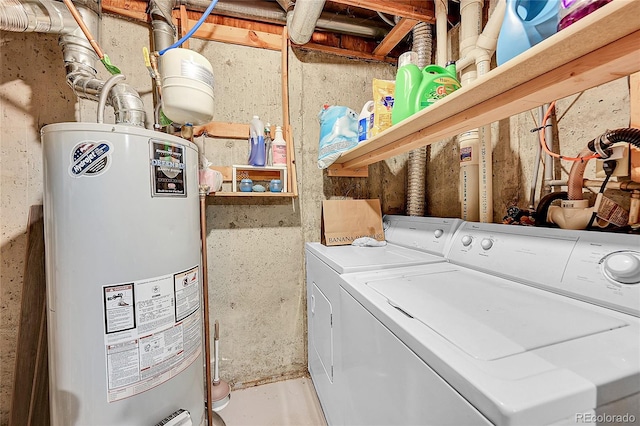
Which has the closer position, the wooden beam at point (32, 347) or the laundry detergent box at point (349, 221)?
the wooden beam at point (32, 347)

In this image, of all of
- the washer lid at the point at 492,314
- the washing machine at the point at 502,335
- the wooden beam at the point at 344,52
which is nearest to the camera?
the washing machine at the point at 502,335

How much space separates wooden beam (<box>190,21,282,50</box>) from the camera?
5.74 ft

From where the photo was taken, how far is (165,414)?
1.04m

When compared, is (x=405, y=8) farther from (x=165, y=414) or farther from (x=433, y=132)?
(x=165, y=414)

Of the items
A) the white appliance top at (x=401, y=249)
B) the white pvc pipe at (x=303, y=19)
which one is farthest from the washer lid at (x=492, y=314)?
the white pvc pipe at (x=303, y=19)

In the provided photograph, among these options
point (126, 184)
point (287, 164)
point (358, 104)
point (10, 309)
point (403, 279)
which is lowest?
point (10, 309)

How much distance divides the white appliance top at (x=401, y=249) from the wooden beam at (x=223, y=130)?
2.99 ft

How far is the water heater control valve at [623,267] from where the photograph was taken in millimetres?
675

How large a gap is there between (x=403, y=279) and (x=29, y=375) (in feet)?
6.05

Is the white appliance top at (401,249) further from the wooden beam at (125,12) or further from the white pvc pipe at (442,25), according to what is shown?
the wooden beam at (125,12)

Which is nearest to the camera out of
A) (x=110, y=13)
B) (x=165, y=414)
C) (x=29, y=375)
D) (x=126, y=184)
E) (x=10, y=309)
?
(x=126, y=184)

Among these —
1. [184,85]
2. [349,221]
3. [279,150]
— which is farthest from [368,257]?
[184,85]

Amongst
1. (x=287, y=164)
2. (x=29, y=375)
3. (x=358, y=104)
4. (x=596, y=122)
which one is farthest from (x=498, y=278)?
(x=29, y=375)

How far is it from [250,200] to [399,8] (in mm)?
1560
